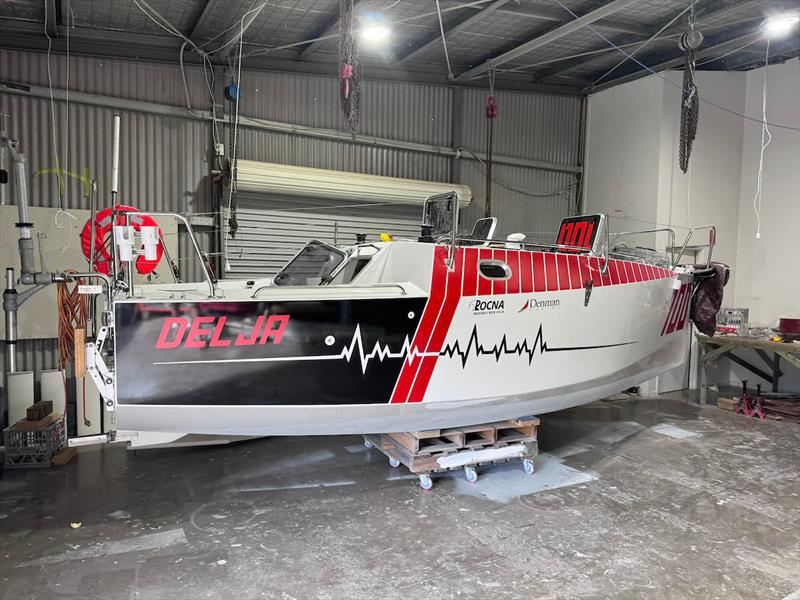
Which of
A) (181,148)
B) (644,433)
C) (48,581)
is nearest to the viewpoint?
(48,581)

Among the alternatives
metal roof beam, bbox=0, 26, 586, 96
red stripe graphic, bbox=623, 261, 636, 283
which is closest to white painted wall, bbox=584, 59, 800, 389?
metal roof beam, bbox=0, 26, 586, 96

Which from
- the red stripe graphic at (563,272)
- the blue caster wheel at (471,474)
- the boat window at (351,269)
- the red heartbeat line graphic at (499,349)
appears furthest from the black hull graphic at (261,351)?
the red stripe graphic at (563,272)

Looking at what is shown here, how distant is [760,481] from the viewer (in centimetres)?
418

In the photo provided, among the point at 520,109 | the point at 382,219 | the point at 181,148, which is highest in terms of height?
the point at 520,109

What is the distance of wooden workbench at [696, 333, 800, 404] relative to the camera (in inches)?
235

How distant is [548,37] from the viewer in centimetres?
619

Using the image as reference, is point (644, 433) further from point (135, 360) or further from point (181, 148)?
point (181, 148)

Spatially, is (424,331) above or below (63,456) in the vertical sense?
above

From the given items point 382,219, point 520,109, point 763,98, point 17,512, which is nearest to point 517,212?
point 520,109

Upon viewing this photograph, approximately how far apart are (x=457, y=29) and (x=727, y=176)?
4357 mm

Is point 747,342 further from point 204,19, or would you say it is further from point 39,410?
point 39,410

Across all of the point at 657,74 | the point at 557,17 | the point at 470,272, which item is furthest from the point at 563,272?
the point at 657,74

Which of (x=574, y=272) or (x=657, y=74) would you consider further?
(x=657, y=74)

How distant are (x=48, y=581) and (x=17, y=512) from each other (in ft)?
3.32
